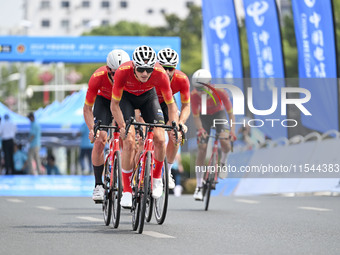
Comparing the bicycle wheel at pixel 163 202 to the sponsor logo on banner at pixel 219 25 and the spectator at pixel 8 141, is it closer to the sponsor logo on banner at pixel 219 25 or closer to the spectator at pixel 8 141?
the sponsor logo on banner at pixel 219 25

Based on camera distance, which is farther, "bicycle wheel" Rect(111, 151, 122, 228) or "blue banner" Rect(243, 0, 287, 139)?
"blue banner" Rect(243, 0, 287, 139)

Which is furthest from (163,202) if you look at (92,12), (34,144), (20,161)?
(92,12)

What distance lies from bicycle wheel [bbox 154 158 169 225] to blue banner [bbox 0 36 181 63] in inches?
500

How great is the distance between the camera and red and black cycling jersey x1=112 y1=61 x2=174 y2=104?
1076 cm

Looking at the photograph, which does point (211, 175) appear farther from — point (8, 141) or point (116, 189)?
point (8, 141)

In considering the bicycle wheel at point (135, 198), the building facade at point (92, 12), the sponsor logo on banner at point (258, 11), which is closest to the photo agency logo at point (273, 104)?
the sponsor logo on banner at point (258, 11)

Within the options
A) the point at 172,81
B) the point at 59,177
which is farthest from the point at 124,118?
the point at 59,177

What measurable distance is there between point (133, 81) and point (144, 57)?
58 cm

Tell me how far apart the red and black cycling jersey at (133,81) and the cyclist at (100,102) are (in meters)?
0.75

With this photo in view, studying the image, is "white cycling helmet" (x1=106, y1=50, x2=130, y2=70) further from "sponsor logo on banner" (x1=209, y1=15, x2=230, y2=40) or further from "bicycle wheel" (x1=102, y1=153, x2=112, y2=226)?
"sponsor logo on banner" (x1=209, y1=15, x2=230, y2=40)

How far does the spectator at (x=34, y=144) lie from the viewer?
86.9 ft

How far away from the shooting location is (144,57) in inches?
412

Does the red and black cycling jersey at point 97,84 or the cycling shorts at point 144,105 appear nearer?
the cycling shorts at point 144,105

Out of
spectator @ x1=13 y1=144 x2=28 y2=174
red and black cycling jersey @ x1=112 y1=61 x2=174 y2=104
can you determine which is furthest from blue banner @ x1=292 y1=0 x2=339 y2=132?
red and black cycling jersey @ x1=112 y1=61 x2=174 y2=104
